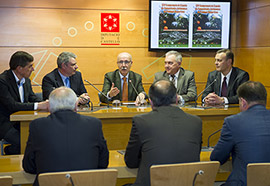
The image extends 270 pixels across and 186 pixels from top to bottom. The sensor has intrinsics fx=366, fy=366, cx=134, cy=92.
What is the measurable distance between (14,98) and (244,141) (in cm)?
273

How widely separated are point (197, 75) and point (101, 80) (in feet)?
5.60

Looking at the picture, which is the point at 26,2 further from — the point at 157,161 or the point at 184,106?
the point at 157,161

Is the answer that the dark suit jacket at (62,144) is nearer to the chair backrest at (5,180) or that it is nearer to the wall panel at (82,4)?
the chair backrest at (5,180)

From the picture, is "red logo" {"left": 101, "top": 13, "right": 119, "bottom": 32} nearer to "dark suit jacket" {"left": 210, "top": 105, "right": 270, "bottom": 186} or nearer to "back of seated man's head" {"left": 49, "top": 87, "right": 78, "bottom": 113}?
"back of seated man's head" {"left": 49, "top": 87, "right": 78, "bottom": 113}

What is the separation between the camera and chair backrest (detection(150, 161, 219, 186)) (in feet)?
6.74

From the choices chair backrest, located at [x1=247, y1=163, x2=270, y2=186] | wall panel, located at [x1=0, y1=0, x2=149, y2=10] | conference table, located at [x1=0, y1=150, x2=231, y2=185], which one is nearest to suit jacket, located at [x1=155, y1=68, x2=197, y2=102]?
wall panel, located at [x1=0, y1=0, x2=149, y2=10]

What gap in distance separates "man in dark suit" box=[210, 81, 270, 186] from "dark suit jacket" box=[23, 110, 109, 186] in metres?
0.85

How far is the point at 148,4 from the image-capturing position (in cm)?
626

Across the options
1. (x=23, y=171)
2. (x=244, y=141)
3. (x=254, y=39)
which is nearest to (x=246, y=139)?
(x=244, y=141)

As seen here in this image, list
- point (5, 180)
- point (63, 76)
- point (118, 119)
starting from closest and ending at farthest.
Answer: point (5, 180), point (118, 119), point (63, 76)

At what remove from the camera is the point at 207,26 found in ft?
20.9

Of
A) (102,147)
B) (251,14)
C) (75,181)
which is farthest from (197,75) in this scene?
(75,181)

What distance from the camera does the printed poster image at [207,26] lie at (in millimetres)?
6324

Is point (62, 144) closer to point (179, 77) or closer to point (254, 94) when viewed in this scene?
point (254, 94)
